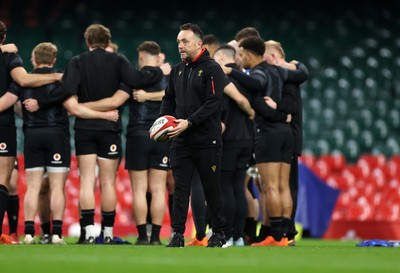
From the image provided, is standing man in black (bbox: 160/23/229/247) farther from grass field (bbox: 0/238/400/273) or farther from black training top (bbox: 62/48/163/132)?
black training top (bbox: 62/48/163/132)

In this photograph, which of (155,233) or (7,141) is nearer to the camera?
(7,141)

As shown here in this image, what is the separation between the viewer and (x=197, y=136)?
8242 mm

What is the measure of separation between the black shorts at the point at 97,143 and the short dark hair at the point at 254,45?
172 cm

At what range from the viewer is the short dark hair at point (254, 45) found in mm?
9727

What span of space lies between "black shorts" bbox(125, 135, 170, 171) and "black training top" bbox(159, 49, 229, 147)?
1622 millimetres

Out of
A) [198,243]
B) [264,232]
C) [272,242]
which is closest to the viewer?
[198,243]

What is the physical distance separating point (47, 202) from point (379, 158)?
35.0 feet

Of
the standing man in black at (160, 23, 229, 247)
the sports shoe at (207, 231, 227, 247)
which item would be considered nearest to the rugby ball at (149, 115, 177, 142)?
the standing man in black at (160, 23, 229, 247)

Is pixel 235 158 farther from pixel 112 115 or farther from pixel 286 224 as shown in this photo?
pixel 112 115

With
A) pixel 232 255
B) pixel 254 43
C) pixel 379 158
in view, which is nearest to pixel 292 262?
pixel 232 255

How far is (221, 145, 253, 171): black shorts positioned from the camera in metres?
9.67

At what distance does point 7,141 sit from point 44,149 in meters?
0.43

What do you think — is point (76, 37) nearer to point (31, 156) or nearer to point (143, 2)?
point (143, 2)

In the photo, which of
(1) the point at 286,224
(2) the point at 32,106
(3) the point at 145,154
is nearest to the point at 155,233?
(3) the point at 145,154
